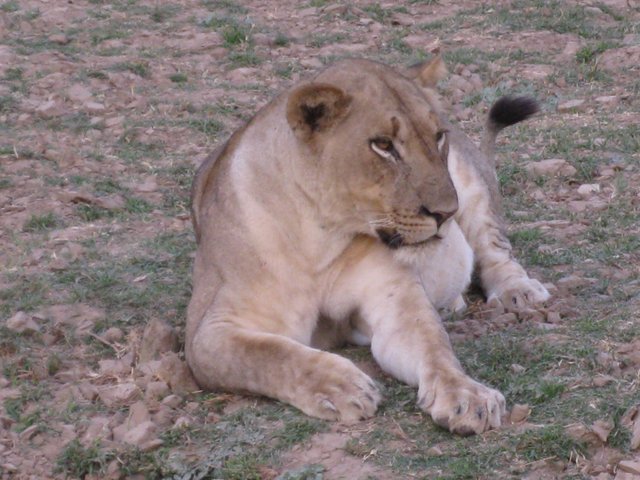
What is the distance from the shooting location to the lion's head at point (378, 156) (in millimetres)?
3715

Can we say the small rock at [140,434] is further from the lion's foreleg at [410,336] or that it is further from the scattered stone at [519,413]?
the scattered stone at [519,413]

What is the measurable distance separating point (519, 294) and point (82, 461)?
1719 millimetres

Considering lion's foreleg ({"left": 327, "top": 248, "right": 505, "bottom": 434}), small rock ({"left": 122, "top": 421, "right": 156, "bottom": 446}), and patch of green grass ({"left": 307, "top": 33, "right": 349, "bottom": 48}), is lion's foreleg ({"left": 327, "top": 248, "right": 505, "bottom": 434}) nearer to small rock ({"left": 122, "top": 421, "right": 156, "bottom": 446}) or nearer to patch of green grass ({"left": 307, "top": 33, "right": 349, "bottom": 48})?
small rock ({"left": 122, "top": 421, "right": 156, "bottom": 446})

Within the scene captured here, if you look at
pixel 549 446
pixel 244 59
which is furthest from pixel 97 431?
pixel 244 59

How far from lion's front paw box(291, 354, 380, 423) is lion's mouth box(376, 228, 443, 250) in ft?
1.35

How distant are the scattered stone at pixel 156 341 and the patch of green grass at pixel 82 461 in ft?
2.14

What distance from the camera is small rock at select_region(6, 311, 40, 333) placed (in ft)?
14.1

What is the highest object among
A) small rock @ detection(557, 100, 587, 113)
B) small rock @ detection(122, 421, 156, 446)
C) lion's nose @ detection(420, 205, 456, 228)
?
lion's nose @ detection(420, 205, 456, 228)

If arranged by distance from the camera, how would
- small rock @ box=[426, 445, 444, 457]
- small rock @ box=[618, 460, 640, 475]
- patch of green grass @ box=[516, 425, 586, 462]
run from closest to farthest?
small rock @ box=[618, 460, 640, 475]
patch of green grass @ box=[516, 425, 586, 462]
small rock @ box=[426, 445, 444, 457]

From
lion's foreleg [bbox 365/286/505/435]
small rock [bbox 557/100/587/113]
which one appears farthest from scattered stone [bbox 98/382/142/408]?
small rock [bbox 557/100/587/113]

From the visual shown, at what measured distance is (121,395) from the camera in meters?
3.86

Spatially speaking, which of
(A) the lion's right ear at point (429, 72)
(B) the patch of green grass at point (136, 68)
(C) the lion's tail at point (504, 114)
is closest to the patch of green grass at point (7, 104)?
(B) the patch of green grass at point (136, 68)

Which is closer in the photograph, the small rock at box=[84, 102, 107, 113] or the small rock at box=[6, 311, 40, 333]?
the small rock at box=[6, 311, 40, 333]

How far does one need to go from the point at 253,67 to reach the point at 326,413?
4320mm
